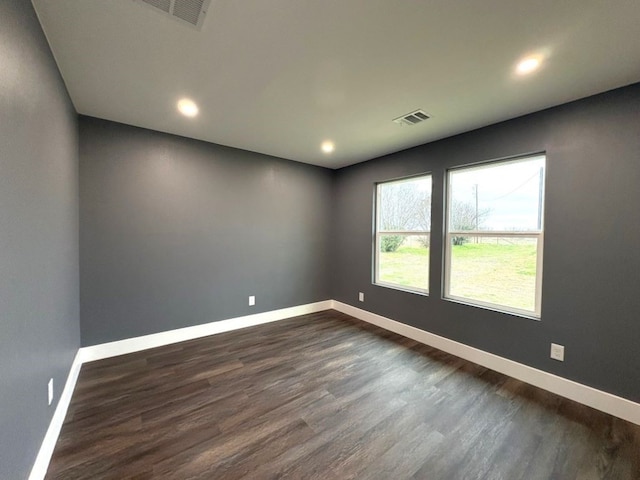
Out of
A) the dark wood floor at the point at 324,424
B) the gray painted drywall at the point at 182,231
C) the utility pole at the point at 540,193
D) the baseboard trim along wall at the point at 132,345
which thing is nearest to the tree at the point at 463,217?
the utility pole at the point at 540,193

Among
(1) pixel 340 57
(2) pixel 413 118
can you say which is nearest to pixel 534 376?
(2) pixel 413 118

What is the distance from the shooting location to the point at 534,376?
227 centimetres

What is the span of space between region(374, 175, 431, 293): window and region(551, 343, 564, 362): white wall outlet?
4.15 ft

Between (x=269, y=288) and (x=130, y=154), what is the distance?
2.38 metres

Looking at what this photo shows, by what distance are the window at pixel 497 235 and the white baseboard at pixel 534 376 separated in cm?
51

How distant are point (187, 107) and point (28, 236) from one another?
1633mm

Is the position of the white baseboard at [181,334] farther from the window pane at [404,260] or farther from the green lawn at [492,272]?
the green lawn at [492,272]

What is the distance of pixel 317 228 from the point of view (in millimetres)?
4344

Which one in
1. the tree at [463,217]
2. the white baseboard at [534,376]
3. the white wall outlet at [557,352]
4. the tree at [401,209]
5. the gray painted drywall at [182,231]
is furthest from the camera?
the tree at [401,209]

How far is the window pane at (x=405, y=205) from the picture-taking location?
3279 millimetres

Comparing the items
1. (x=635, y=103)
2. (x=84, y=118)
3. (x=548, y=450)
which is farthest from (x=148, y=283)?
(x=635, y=103)

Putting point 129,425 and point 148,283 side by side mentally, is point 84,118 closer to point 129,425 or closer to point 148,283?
point 148,283

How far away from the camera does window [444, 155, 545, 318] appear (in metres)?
2.38

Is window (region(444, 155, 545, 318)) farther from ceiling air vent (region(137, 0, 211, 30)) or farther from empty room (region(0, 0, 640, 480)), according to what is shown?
ceiling air vent (region(137, 0, 211, 30))
